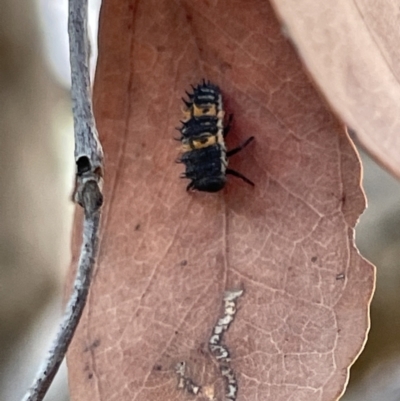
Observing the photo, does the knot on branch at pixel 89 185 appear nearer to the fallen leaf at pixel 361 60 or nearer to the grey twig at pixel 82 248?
the grey twig at pixel 82 248

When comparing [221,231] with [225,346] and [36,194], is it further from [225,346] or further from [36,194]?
[36,194]

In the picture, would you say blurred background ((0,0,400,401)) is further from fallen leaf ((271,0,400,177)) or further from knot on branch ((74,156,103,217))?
knot on branch ((74,156,103,217))

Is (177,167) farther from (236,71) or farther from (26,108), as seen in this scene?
(26,108)

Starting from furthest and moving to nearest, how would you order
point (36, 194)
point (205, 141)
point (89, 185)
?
point (36, 194) < point (205, 141) < point (89, 185)

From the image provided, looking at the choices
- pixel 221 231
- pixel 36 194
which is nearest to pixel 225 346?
pixel 221 231

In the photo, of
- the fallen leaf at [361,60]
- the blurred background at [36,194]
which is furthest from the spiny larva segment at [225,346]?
the blurred background at [36,194]

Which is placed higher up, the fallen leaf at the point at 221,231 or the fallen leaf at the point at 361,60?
the fallen leaf at the point at 361,60
